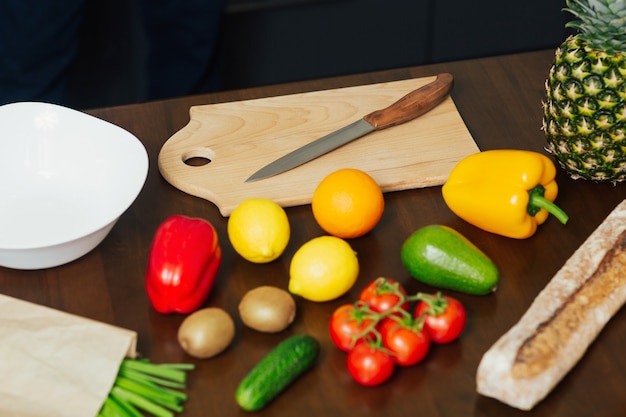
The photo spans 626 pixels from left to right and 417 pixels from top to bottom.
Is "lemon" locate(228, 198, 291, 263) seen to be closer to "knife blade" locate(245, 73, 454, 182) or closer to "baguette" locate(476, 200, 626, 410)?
"knife blade" locate(245, 73, 454, 182)

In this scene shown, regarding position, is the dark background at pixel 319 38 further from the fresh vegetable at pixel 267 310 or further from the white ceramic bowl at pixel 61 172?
the fresh vegetable at pixel 267 310

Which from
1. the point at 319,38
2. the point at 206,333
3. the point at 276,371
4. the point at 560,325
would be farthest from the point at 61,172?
the point at 319,38

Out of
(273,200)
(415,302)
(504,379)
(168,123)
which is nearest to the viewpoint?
(504,379)

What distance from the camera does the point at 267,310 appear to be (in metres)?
1.37

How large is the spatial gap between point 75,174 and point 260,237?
0.38 meters

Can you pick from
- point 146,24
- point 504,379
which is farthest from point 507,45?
point 504,379

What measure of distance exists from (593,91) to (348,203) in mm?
425

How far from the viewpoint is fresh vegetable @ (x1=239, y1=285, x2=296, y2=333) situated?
4.51 feet

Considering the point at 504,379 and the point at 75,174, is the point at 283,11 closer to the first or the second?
the point at 75,174

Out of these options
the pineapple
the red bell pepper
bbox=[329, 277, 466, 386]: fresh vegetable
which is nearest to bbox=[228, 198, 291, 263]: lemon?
the red bell pepper

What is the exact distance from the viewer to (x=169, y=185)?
66.7 inches

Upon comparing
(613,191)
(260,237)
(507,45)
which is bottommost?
(507,45)

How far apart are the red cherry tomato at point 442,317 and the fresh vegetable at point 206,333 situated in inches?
10.5

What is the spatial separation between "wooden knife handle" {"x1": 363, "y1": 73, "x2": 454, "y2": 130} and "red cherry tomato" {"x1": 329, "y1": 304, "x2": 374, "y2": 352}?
51 centimetres
